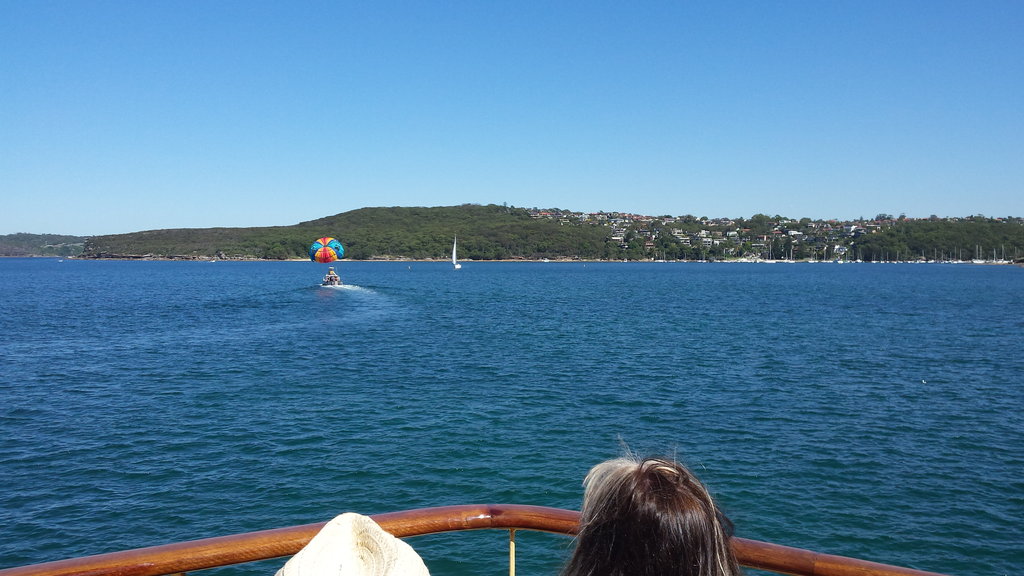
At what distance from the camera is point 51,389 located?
2352cm

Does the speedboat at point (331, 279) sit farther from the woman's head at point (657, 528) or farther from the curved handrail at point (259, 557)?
the woman's head at point (657, 528)

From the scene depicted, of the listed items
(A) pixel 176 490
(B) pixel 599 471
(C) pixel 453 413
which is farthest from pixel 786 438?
(B) pixel 599 471

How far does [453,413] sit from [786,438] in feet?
29.7

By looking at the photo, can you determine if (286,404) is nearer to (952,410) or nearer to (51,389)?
(51,389)

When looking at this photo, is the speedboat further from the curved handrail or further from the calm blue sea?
Result: the curved handrail

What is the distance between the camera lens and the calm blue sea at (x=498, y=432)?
12.2 m

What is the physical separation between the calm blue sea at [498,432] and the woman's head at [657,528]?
7.44 metres

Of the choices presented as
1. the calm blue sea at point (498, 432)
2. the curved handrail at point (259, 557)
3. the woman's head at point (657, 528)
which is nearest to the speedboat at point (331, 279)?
the calm blue sea at point (498, 432)

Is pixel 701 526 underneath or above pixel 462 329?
above

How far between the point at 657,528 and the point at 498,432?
16.5 meters

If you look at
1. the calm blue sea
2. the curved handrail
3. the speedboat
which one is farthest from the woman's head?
the speedboat

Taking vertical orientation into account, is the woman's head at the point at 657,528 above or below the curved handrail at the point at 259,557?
above

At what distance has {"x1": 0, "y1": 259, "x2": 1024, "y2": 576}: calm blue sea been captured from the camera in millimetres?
12219

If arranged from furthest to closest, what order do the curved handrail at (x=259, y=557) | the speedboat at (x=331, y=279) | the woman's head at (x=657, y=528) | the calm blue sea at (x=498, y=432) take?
the speedboat at (x=331, y=279), the calm blue sea at (x=498, y=432), the curved handrail at (x=259, y=557), the woman's head at (x=657, y=528)
